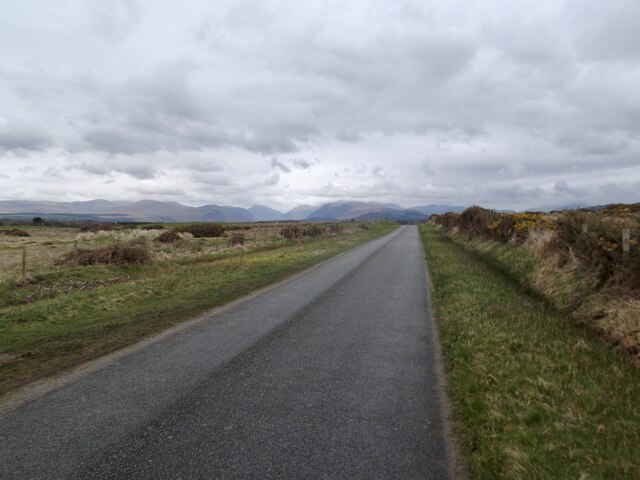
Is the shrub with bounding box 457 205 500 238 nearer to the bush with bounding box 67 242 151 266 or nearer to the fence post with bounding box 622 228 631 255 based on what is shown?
the fence post with bounding box 622 228 631 255

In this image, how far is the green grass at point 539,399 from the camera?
3.51 metres

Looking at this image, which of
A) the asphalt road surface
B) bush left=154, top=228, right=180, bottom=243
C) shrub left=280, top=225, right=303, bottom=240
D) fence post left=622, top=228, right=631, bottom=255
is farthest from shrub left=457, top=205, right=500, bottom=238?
bush left=154, top=228, right=180, bottom=243

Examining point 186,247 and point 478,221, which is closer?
point 186,247

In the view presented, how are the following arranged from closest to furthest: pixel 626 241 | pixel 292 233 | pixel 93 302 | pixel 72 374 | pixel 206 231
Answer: pixel 72 374, pixel 626 241, pixel 93 302, pixel 292 233, pixel 206 231

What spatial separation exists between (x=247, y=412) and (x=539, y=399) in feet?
11.6

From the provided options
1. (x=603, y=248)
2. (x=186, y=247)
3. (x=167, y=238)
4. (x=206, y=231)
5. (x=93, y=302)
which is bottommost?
(x=93, y=302)

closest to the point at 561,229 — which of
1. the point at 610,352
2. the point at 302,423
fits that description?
the point at 610,352

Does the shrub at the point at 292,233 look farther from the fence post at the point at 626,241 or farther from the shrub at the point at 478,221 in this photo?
the fence post at the point at 626,241

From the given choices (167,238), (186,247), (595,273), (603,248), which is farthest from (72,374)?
(167,238)

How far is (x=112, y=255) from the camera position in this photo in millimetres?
20062

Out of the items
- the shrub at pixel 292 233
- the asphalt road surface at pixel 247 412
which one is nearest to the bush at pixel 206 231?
the shrub at pixel 292 233

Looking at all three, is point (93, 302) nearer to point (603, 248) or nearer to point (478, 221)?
point (603, 248)

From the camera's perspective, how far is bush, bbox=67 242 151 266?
763 inches

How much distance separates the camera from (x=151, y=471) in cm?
353
